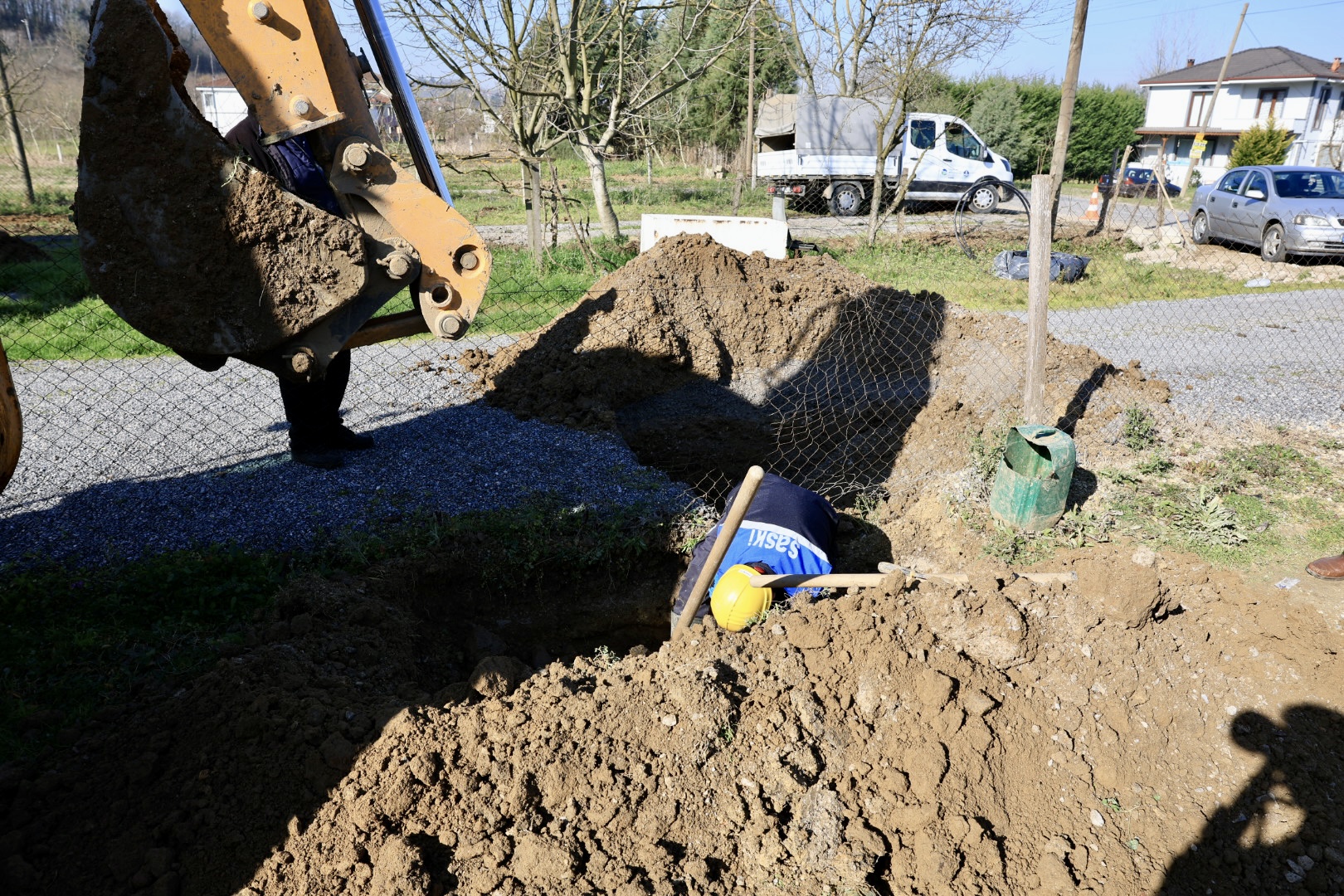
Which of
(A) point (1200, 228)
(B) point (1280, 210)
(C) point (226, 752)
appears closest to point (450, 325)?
→ (C) point (226, 752)

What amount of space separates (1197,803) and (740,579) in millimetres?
1896

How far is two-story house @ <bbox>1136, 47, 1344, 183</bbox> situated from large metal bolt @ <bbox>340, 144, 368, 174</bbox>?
35.9m

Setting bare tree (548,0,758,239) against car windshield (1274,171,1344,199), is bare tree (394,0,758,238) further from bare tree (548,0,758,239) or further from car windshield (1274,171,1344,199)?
car windshield (1274,171,1344,199)

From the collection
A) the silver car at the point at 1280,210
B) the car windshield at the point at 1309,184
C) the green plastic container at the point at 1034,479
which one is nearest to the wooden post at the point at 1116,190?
the silver car at the point at 1280,210

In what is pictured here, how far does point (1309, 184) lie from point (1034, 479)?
516 inches

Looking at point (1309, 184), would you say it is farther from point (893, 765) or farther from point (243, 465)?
point (243, 465)

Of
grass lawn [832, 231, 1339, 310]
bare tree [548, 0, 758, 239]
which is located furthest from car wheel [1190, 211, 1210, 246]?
bare tree [548, 0, 758, 239]

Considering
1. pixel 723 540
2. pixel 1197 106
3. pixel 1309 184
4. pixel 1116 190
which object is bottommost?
pixel 723 540

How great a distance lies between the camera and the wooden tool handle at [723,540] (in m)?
3.34

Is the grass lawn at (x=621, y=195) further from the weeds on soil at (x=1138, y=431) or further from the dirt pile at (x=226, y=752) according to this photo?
the dirt pile at (x=226, y=752)

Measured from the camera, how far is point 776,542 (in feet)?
13.3

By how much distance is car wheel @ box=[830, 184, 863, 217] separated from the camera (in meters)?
18.6

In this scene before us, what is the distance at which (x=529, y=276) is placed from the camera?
10508 mm

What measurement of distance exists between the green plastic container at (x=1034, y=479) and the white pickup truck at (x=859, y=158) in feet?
48.9
